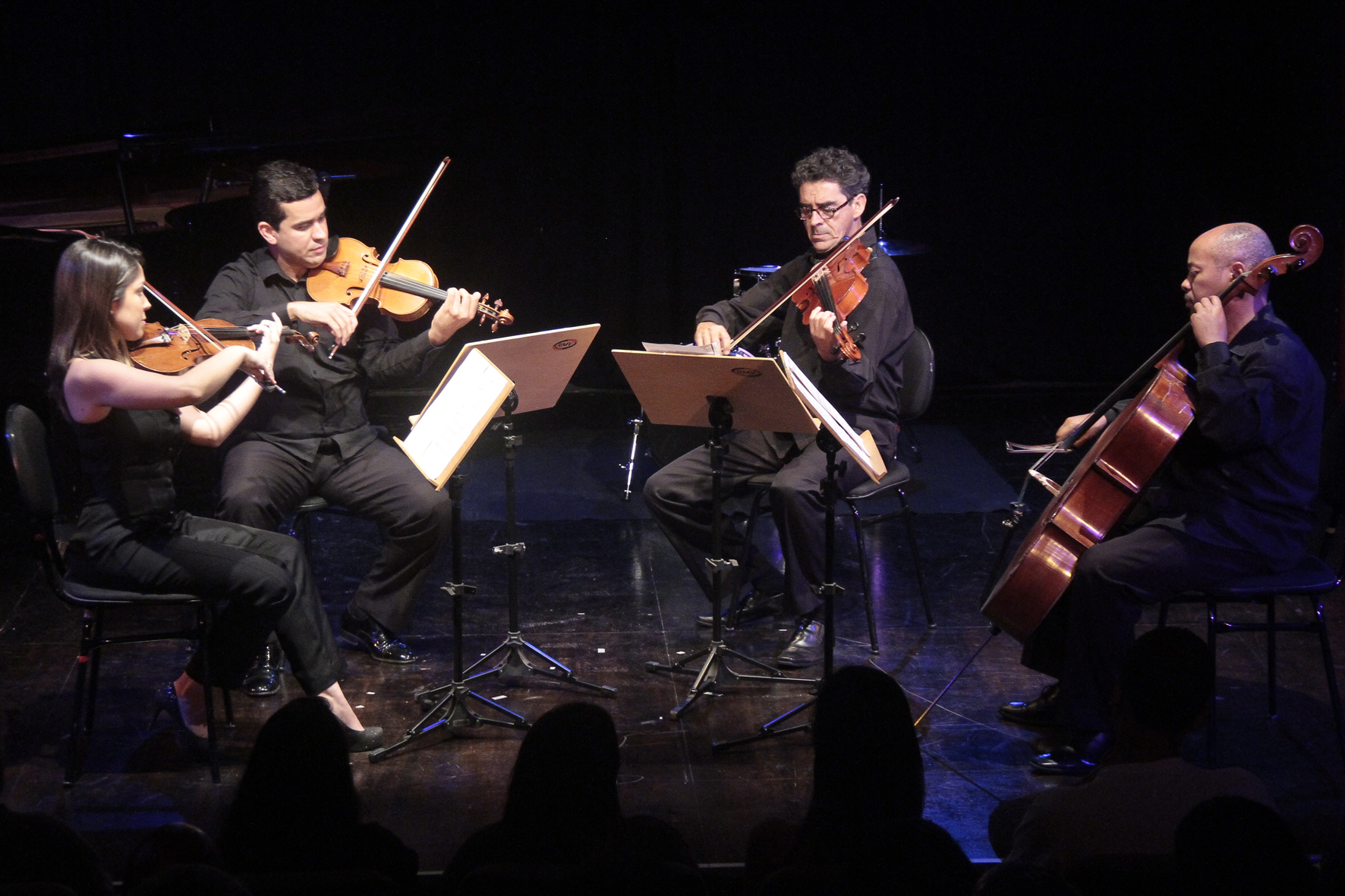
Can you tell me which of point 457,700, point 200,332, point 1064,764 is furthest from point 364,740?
point 1064,764

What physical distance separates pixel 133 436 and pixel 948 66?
193 inches

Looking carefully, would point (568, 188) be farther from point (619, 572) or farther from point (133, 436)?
point (133, 436)

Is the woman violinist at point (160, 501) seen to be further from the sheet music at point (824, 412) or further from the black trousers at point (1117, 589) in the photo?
the black trousers at point (1117, 589)

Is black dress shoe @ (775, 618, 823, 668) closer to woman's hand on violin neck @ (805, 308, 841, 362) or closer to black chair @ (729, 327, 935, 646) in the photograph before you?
black chair @ (729, 327, 935, 646)

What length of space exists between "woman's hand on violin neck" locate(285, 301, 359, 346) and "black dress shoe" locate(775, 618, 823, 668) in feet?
5.73

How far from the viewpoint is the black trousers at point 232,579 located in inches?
135

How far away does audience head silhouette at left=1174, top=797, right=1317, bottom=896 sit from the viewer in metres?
1.63

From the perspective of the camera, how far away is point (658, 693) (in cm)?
395

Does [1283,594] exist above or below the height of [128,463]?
below

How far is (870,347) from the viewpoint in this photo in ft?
14.0

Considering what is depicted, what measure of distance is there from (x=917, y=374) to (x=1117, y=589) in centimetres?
132

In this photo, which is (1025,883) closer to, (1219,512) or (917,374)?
(1219,512)

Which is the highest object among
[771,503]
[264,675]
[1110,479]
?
[1110,479]

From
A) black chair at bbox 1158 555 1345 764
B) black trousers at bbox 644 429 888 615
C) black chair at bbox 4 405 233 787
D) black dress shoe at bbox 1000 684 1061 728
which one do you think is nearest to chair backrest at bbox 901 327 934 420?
black trousers at bbox 644 429 888 615
